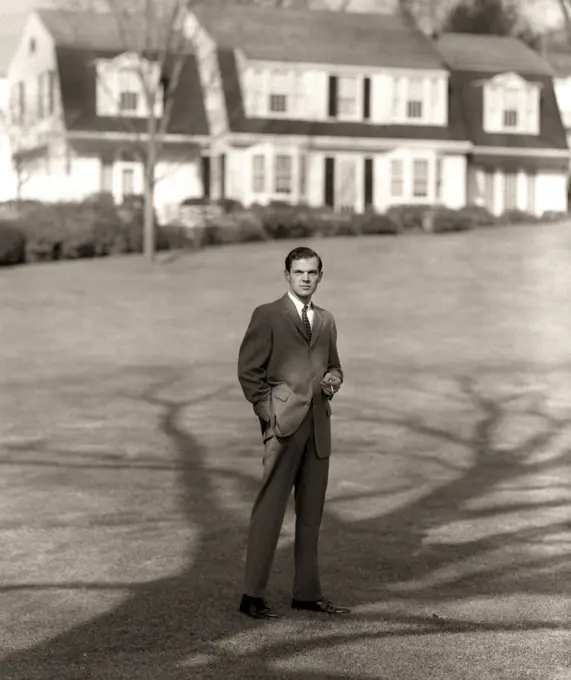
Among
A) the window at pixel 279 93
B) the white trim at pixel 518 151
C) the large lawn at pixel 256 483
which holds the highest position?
the window at pixel 279 93

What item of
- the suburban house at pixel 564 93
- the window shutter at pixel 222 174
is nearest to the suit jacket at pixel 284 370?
the window shutter at pixel 222 174

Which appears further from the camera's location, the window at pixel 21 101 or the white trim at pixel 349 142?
the window at pixel 21 101

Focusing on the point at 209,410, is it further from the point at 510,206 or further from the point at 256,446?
the point at 510,206

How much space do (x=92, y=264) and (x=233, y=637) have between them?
23294 mm

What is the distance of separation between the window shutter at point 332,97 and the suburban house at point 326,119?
0.15 ft

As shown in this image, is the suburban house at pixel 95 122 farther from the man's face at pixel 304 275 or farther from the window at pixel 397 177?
the man's face at pixel 304 275

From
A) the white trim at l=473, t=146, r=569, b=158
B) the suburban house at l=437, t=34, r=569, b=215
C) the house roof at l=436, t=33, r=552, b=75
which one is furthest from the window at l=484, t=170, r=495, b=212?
the house roof at l=436, t=33, r=552, b=75

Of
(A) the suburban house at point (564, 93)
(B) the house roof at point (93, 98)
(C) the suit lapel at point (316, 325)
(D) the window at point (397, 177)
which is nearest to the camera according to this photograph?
(C) the suit lapel at point (316, 325)

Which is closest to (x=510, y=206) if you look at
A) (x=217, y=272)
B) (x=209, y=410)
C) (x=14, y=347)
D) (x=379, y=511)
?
(x=217, y=272)

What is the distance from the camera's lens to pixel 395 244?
32812 millimetres

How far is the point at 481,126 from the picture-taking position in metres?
49.3

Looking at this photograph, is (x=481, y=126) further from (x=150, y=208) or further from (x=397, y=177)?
(x=150, y=208)

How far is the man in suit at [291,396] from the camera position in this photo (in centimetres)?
710

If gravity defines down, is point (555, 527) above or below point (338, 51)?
below
